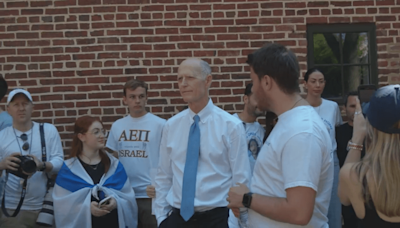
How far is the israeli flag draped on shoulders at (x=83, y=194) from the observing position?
4.73 meters

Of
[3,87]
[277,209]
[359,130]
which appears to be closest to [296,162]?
[277,209]

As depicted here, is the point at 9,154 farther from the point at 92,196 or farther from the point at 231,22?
the point at 231,22

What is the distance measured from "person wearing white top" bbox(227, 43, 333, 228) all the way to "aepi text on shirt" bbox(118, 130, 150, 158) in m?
2.67

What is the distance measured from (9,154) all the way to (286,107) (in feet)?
10.8

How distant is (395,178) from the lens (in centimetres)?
209

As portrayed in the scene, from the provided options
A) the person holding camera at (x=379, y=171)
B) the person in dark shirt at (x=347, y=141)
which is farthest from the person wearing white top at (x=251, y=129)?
the person holding camera at (x=379, y=171)

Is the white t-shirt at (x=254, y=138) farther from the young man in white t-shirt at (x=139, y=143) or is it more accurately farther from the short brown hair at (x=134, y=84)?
the short brown hair at (x=134, y=84)

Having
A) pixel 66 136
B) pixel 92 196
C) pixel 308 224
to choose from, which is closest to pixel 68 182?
pixel 92 196

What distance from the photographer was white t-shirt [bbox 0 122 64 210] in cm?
480

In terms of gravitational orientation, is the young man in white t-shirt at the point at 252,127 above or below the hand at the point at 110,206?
above

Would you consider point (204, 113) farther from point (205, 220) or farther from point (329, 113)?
point (329, 113)

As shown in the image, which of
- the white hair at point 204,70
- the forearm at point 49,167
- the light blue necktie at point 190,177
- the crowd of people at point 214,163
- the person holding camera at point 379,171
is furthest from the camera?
the forearm at point 49,167

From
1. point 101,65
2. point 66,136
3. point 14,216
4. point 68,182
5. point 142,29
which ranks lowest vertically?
point 14,216

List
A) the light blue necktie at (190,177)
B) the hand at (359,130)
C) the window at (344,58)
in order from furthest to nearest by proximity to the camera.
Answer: the window at (344,58) → the light blue necktie at (190,177) → the hand at (359,130)
